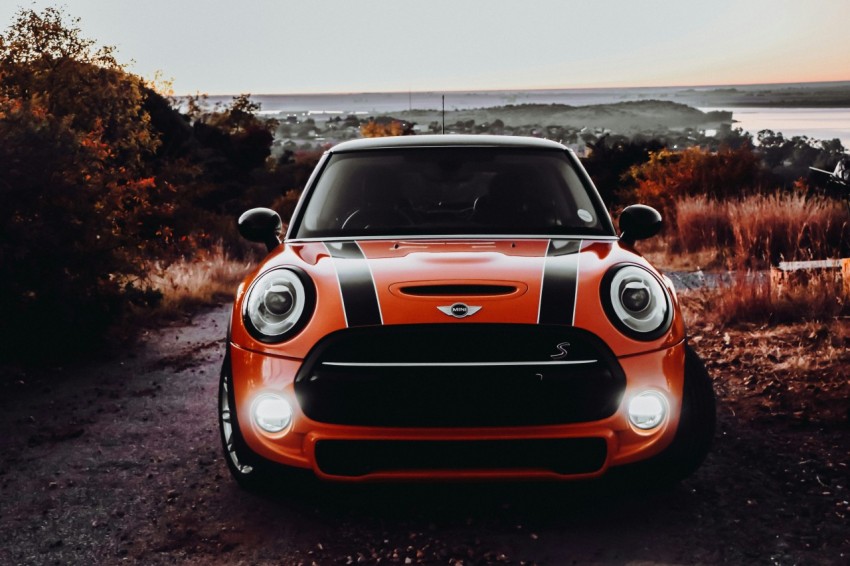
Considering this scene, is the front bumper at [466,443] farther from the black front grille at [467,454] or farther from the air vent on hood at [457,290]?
the air vent on hood at [457,290]

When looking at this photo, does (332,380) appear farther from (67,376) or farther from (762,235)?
(762,235)

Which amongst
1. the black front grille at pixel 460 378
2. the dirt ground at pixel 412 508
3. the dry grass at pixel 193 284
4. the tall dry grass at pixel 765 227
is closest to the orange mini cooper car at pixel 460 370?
the black front grille at pixel 460 378

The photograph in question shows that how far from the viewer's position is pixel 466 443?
128 inches

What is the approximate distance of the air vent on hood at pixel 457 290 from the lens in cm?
342

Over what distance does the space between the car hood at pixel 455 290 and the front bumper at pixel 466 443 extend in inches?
4.1

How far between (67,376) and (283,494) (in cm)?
400

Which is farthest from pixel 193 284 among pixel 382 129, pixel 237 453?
pixel 382 129


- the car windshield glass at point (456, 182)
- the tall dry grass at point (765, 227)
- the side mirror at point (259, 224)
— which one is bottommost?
the tall dry grass at point (765, 227)

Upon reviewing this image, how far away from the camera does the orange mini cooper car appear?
326 cm

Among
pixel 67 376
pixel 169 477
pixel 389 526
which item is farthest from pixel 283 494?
pixel 67 376

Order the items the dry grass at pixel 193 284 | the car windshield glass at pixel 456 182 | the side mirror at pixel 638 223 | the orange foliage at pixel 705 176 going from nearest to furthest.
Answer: the side mirror at pixel 638 223
the car windshield glass at pixel 456 182
the dry grass at pixel 193 284
the orange foliage at pixel 705 176

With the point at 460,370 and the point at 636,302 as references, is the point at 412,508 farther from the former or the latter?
the point at 636,302

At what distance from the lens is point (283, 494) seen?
3.58 meters

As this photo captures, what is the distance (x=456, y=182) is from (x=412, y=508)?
2.03 metres
